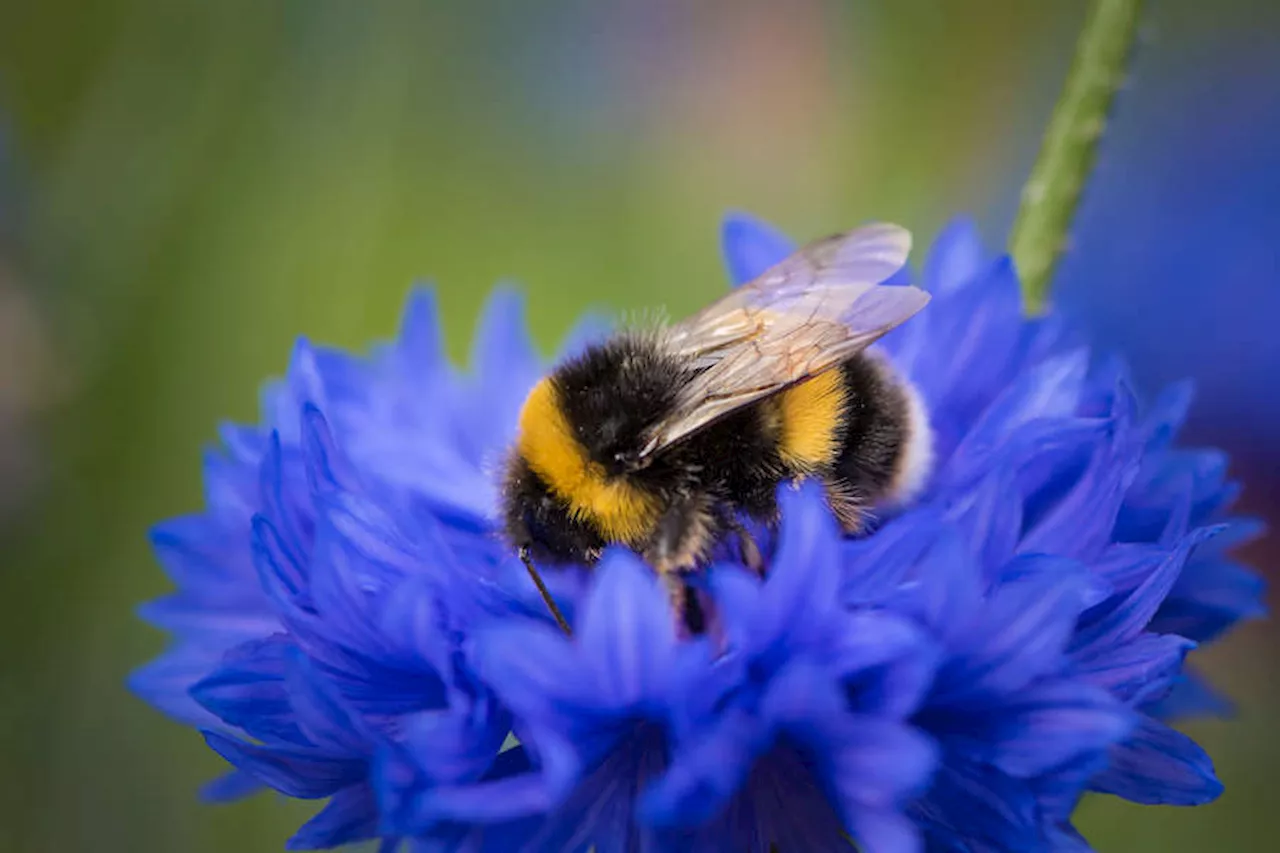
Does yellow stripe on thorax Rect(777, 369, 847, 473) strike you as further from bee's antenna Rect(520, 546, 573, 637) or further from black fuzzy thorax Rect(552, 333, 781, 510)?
bee's antenna Rect(520, 546, 573, 637)

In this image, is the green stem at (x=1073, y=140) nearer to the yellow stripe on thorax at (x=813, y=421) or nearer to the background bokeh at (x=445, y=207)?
the yellow stripe on thorax at (x=813, y=421)

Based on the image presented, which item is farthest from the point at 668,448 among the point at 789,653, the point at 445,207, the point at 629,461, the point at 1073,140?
the point at 445,207

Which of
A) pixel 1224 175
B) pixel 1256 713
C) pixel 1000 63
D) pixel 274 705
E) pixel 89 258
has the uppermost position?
pixel 89 258

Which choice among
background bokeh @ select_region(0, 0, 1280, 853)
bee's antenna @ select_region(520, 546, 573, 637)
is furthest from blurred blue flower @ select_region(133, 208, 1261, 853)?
background bokeh @ select_region(0, 0, 1280, 853)

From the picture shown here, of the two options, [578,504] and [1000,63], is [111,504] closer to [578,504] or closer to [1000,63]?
[578,504]

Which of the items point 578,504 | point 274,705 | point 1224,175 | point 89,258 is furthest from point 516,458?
point 1224,175

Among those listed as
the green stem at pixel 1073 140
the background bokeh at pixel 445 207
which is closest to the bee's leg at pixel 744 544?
the green stem at pixel 1073 140

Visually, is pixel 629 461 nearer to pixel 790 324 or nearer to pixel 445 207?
pixel 790 324
